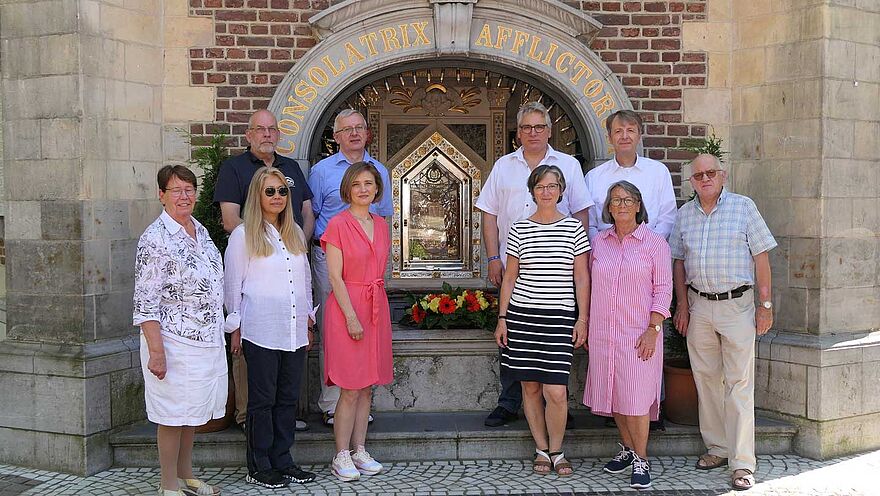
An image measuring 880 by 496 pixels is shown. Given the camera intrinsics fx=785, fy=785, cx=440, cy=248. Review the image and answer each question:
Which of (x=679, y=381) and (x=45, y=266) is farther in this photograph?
(x=679, y=381)

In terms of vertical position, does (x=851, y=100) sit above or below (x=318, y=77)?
below

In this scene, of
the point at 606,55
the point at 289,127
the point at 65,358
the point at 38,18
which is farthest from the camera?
the point at 606,55

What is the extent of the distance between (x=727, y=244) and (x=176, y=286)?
9.37 feet

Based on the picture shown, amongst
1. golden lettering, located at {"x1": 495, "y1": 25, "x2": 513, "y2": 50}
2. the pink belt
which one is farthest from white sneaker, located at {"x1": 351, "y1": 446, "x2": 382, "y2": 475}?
golden lettering, located at {"x1": 495, "y1": 25, "x2": 513, "y2": 50}

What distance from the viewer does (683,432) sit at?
475 cm

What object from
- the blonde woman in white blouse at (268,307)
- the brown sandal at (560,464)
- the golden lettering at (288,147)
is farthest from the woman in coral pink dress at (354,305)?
the golden lettering at (288,147)

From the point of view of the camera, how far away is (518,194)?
15.5ft

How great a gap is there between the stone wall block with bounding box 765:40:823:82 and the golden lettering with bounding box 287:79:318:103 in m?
3.05

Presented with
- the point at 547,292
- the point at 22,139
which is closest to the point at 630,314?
the point at 547,292

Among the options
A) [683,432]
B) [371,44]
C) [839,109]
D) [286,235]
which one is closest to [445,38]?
[371,44]

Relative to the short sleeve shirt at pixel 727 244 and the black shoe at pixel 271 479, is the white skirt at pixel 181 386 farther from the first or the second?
the short sleeve shirt at pixel 727 244

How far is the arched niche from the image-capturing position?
525 cm

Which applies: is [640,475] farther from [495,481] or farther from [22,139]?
[22,139]

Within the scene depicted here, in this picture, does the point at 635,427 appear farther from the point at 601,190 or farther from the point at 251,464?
the point at 251,464
